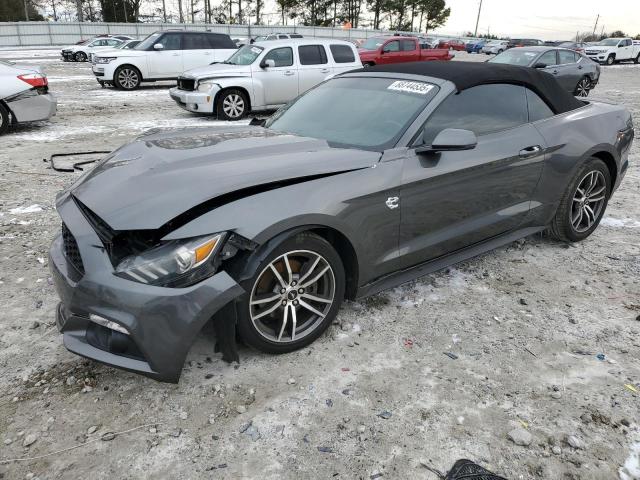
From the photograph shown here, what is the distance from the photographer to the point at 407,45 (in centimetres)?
1823

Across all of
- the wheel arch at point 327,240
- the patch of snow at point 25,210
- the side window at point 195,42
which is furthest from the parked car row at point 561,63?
the wheel arch at point 327,240

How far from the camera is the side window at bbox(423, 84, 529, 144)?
3346mm

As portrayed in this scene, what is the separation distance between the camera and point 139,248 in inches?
97.8

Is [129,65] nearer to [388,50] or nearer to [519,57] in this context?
[388,50]

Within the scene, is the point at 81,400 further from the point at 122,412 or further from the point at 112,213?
the point at 112,213

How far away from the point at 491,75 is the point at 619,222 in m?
2.50

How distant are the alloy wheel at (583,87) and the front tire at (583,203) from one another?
12410 mm

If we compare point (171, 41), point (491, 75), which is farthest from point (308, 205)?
point (171, 41)

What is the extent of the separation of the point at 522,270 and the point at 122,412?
3138 millimetres

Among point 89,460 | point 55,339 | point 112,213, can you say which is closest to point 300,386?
point 89,460

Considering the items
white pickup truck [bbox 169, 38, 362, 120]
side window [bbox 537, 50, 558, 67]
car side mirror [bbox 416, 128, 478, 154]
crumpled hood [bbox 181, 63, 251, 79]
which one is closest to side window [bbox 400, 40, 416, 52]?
side window [bbox 537, 50, 558, 67]

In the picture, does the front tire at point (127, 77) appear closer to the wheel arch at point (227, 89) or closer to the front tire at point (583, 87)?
the wheel arch at point (227, 89)

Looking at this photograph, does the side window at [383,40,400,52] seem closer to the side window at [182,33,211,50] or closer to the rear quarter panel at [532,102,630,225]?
the side window at [182,33,211,50]

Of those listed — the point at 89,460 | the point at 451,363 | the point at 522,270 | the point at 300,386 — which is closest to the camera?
the point at 89,460
